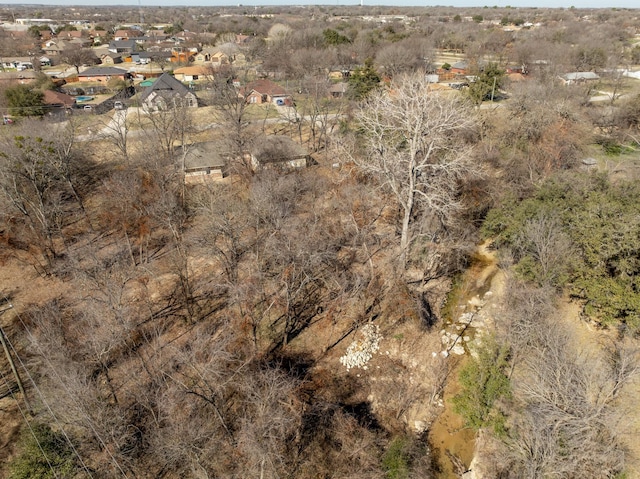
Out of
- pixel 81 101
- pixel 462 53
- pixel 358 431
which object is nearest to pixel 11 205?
pixel 358 431

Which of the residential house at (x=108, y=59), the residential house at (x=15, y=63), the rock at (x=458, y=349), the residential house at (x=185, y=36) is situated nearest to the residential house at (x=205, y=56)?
the residential house at (x=108, y=59)

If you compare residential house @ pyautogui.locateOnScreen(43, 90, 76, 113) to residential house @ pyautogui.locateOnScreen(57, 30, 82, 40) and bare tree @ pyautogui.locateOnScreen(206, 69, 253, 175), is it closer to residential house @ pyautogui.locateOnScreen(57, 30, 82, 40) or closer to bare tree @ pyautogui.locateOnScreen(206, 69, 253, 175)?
bare tree @ pyautogui.locateOnScreen(206, 69, 253, 175)

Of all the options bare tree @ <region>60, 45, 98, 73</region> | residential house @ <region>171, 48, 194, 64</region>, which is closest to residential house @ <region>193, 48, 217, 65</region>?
residential house @ <region>171, 48, 194, 64</region>

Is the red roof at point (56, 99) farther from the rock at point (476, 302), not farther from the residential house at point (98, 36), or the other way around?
the residential house at point (98, 36)

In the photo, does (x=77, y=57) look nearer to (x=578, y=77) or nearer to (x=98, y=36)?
(x=98, y=36)

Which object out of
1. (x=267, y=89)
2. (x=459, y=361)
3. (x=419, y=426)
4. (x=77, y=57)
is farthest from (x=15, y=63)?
(x=419, y=426)

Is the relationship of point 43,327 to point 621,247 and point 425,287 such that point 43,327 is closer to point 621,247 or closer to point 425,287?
point 425,287
